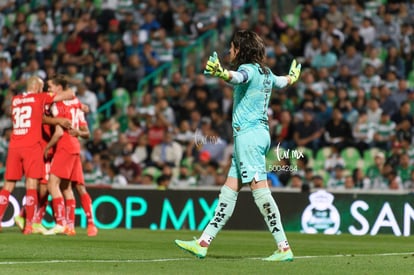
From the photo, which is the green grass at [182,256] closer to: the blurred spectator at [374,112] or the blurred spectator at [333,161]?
the blurred spectator at [333,161]

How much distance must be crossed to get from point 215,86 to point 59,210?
9028 millimetres

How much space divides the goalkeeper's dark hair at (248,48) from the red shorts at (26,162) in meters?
5.50

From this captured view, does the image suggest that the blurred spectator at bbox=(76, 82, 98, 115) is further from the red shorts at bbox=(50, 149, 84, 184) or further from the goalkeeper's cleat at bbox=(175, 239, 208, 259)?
the goalkeeper's cleat at bbox=(175, 239, 208, 259)

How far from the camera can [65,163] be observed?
15.8 meters

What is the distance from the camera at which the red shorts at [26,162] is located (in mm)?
16125

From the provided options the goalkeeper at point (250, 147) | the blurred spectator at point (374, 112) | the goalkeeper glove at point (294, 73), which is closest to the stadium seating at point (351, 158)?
the blurred spectator at point (374, 112)

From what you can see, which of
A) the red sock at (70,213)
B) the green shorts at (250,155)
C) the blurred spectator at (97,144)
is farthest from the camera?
the blurred spectator at (97,144)

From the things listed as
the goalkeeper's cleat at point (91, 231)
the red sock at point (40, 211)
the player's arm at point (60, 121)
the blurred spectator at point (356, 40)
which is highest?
the blurred spectator at point (356, 40)

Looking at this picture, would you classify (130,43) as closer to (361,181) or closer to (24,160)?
(361,181)

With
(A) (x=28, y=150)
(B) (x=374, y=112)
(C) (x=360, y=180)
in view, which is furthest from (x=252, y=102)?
(B) (x=374, y=112)

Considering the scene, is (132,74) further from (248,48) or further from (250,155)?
(250,155)

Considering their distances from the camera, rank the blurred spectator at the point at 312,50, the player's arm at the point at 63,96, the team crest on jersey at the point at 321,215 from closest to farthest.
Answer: the player's arm at the point at 63,96 → the team crest on jersey at the point at 321,215 → the blurred spectator at the point at 312,50

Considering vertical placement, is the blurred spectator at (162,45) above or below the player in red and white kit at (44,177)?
above

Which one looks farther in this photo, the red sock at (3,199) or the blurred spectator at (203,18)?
the blurred spectator at (203,18)
